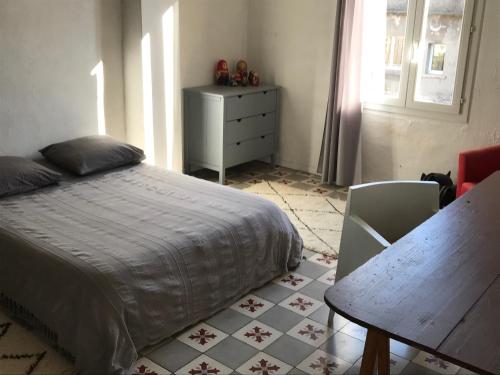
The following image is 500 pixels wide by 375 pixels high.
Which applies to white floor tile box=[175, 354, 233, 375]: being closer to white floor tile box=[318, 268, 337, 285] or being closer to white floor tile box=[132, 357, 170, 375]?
white floor tile box=[132, 357, 170, 375]

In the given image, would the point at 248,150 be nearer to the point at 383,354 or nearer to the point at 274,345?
the point at 274,345

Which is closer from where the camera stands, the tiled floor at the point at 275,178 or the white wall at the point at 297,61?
the tiled floor at the point at 275,178

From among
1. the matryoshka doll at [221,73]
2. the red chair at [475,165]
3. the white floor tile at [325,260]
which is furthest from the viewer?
the matryoshka doll at [221,73]

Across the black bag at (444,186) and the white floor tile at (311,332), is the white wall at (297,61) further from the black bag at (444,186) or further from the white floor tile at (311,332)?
the white floor tile at (311,332)

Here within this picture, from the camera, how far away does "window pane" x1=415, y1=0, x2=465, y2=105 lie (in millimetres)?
4297

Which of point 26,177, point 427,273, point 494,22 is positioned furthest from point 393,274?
point 494,22

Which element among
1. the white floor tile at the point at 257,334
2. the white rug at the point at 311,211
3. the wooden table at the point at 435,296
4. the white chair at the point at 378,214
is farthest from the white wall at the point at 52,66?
the wooden table at the point at 435,296

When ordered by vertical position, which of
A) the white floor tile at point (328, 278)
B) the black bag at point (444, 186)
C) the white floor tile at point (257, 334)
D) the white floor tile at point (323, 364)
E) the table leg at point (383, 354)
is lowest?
the white floor tile at point (323, 364)

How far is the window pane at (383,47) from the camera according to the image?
460 cm

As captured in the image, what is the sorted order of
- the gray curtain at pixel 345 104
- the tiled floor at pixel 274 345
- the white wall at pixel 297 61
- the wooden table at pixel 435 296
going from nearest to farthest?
the wooden table at pixel 435 296
the tiled floor at pixel 274 345
the gray curtain at pixel 345 104
the white wall at pixel 297 61

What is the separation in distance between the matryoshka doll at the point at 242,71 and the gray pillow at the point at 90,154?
167 centimetres

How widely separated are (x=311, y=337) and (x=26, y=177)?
1.90 metres

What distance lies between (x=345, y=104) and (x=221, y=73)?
1.20 metres

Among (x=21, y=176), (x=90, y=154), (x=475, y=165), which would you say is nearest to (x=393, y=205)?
(x=475, y=165)
